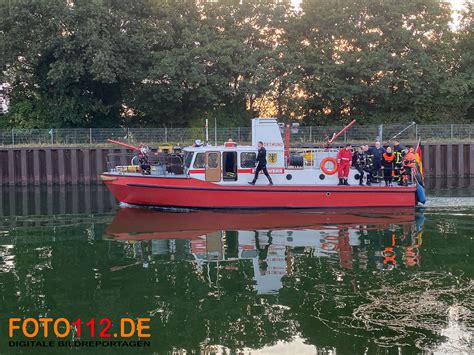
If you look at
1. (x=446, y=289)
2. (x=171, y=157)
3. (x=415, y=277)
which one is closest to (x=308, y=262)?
(x=415, y=277)

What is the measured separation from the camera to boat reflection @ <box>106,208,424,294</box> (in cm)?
1195

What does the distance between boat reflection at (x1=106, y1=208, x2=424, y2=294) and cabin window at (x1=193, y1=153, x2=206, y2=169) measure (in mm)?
1579

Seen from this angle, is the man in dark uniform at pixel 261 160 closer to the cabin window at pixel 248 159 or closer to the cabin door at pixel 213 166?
the cabin window at pixel 248 159

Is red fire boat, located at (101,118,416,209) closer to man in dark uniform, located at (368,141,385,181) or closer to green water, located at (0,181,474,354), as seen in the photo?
man in dark uniform, located at (368,141,385,181)

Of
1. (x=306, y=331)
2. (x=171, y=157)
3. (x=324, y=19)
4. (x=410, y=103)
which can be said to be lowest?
(x=306, y=331)

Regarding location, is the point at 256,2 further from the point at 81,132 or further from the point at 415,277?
the point at 415,277

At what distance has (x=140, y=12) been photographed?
37.5 m

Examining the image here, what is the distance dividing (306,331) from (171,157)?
1272cm

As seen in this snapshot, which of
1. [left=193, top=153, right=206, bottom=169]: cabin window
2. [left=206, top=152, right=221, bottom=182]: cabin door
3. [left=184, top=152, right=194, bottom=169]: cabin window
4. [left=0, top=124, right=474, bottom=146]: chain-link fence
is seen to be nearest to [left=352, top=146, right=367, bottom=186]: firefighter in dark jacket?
[left=206, top=152, right=221, bottom=182]: cabin door

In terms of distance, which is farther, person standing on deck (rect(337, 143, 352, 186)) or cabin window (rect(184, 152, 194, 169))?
cabin window (rect(184, 152, 194, 169))

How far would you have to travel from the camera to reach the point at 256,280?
10.7 m

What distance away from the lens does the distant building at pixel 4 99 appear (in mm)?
38438

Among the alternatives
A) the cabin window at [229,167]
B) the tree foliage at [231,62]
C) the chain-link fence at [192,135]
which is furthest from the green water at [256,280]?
the tree foliage at [231,62]

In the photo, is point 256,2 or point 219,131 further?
point 256,2
